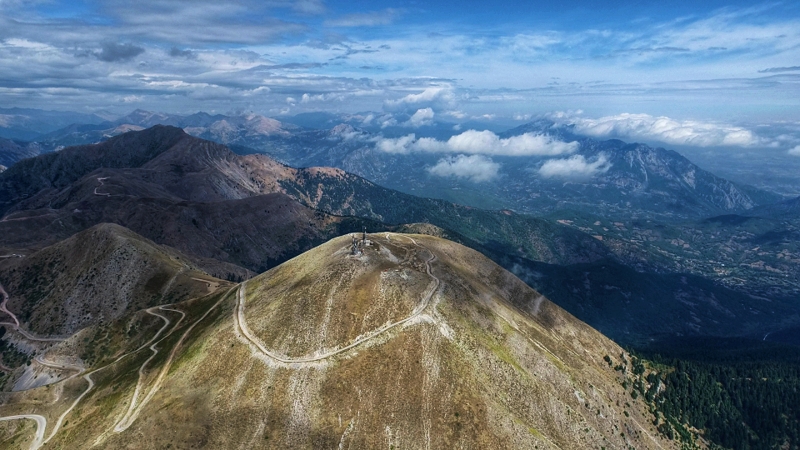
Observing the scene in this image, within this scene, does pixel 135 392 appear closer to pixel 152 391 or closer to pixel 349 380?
pixel 152 391

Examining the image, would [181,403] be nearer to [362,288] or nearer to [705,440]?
[362,288]

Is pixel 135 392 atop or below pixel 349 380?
below

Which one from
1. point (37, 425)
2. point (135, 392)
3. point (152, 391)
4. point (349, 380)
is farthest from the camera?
point (135, 392)

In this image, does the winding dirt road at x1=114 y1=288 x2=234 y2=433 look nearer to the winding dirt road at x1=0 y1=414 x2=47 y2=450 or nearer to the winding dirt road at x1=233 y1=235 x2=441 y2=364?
the winding dirt road at x1=233 y1=235 x2=441 y2=364

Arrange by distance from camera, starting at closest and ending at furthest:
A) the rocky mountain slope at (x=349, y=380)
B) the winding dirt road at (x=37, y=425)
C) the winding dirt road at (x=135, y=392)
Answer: the rocky mountain slope at (x=349, y=380) → the winding dirt road at (x=135, y=392) → the winding dirt road at (x=37, y=425)

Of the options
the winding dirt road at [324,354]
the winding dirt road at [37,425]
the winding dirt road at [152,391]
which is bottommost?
the winding dirt road at [37,425]

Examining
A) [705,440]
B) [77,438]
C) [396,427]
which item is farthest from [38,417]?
[705,440]

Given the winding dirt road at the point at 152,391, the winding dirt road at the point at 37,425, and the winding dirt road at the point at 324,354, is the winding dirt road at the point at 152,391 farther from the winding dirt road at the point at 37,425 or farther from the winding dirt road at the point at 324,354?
the winding dirt road at the point at 37,425

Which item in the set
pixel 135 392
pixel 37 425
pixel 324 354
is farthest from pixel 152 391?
pixel 324 354

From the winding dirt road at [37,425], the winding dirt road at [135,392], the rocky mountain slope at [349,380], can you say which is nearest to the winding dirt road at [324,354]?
the rocky mountain slope at [349,380]

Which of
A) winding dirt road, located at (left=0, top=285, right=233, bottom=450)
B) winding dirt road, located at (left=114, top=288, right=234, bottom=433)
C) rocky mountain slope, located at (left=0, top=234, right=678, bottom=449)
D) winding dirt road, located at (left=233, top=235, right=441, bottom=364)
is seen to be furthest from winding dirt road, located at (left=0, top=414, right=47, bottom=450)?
winding dirt road, located at (left=233, top=235, right=441, bottom=364)
